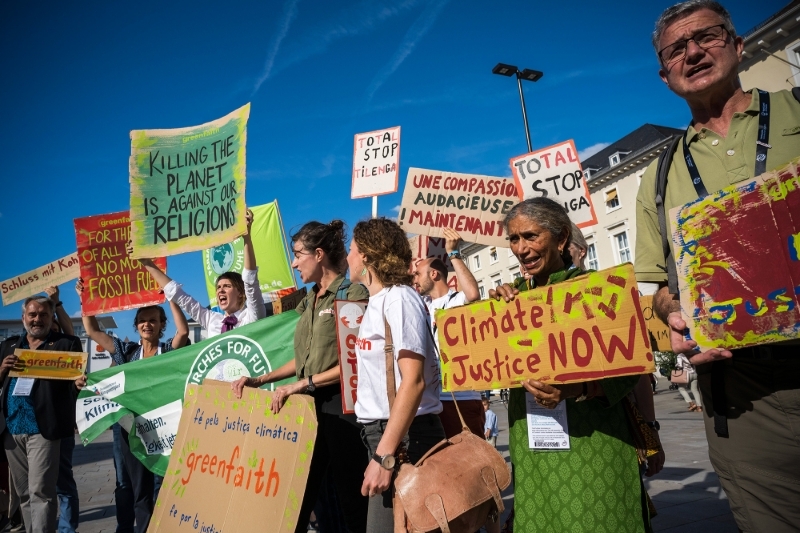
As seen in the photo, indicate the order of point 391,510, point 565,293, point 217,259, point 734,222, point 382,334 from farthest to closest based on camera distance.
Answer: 1. point 217,259
2. point 382,334
3. point 391,510
4. point 565,293
5. point 734,222

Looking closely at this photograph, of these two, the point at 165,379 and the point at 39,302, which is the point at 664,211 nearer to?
the point at 165,379

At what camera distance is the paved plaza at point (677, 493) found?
4.01 m

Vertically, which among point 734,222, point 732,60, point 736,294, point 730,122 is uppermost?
point 732,60

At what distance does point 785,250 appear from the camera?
1.42 m

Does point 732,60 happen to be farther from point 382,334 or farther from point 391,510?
point 391,510

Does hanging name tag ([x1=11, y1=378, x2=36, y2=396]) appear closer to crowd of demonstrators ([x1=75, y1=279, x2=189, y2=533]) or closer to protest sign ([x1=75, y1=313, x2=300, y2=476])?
protest sign ([x1=75, y1=313, x2=300, y2=476])

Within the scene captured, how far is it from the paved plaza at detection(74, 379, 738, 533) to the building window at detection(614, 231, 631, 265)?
28.5 metres

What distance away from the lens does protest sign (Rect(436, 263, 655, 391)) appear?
6.29ft

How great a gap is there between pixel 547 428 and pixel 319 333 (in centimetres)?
153

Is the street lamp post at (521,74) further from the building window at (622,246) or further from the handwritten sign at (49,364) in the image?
the building window at (622,246)

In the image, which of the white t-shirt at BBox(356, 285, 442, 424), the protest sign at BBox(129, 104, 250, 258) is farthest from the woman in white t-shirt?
the protest sign at BBox(129, 104, 250, 258)

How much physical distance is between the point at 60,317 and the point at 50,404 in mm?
1896

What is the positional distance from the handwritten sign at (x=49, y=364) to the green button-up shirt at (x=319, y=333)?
2960 mm

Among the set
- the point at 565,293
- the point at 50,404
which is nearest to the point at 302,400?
the point at 565,293
